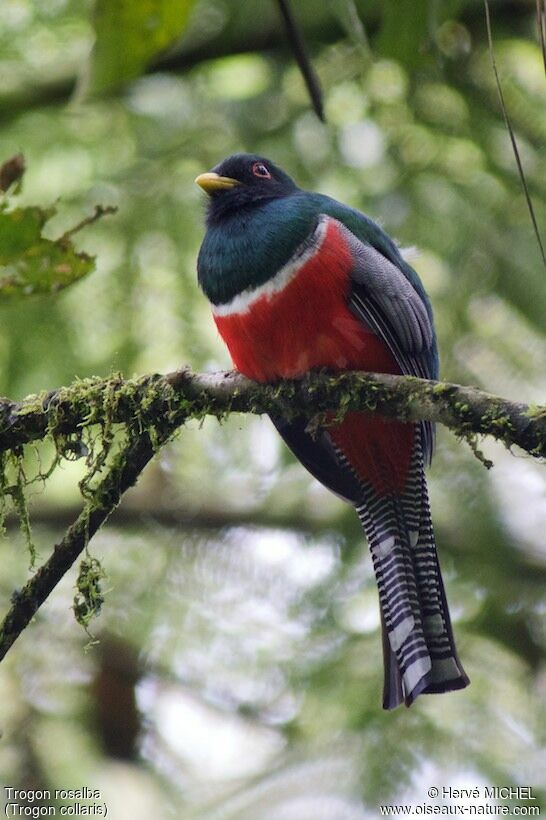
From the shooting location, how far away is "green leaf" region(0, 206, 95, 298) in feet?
9.00

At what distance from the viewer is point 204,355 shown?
480 cm

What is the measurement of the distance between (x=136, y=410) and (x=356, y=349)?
2.59 ft

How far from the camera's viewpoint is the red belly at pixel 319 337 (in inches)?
131

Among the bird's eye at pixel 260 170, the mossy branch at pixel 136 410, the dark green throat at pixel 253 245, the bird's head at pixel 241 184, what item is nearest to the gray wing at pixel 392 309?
the dark green throat at pixel 253 245

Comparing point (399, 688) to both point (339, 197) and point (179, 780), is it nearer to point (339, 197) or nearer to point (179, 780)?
point (179, 780)

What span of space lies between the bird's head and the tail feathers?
109cm

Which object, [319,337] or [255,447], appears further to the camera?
[255,447]

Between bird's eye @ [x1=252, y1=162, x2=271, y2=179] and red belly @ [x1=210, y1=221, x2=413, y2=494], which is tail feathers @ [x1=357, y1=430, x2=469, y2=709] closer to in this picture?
red belly @ [x1=210, y1=221, x2=413, y2=494]

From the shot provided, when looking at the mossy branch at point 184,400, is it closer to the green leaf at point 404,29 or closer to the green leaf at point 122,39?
the green leaf at point 122,39

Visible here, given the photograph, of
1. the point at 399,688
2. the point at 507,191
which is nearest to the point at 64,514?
the point at 399,688

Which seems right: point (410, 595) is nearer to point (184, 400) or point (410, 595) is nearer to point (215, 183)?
point (184, 400)

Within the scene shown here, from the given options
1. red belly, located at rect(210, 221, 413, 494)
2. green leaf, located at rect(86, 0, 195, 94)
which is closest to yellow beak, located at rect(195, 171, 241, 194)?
red belly, located at rect(210, 221, 413, 494)

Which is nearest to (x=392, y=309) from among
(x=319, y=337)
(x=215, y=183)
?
(x=319, y=337)

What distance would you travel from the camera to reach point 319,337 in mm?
3369
